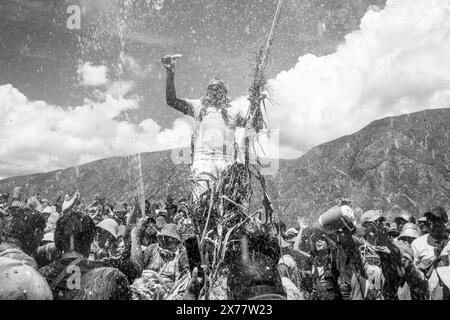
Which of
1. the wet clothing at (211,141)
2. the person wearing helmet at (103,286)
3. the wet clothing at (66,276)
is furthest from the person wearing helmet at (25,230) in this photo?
the wet clothing at (211,141)

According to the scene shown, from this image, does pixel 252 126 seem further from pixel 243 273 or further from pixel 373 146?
pixel 373 146

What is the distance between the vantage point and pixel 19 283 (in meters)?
2.28

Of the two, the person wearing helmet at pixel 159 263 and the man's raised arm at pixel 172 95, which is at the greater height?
the man's raised arm at pixel 172 95

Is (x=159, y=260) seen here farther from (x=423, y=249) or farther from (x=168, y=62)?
(x=423, y=249)

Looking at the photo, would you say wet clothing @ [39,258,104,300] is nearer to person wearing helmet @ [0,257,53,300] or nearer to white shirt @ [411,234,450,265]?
person wearing helmet @ [0,257,53,300]

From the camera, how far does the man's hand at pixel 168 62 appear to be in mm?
4453

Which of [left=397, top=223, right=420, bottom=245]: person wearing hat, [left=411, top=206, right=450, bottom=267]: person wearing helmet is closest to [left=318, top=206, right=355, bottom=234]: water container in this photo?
[left=411, top=206, right=450, bottom=267]: person wearing helmet

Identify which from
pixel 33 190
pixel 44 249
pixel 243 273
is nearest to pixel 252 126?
pixel 243 273

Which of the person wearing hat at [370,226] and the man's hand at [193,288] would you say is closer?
the man's hand at [193,288]

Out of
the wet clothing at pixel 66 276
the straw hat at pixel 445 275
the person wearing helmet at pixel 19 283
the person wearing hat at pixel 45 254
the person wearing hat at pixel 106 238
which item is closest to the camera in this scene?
the person wearing helmet at pixel 19 283

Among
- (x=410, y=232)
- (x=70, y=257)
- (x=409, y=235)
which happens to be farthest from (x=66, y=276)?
(x=410, y=232)

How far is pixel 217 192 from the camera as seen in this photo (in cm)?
372

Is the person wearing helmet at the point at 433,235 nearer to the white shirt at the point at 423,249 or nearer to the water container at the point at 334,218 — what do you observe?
the white shirt at the point at 423,249
